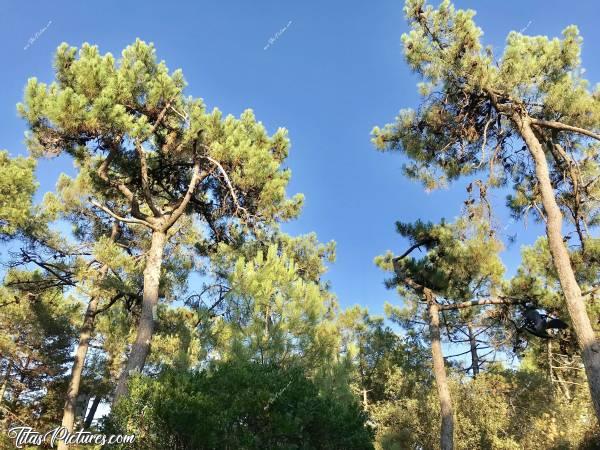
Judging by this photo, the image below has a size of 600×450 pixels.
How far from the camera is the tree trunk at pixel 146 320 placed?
7020mm

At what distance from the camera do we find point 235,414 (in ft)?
15.4

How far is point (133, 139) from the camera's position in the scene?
8.05 meters

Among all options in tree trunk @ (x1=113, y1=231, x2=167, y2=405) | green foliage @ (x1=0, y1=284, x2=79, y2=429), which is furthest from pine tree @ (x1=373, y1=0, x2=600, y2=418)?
green foliage @ (x1=0, y1=284, x2=79, y2=429)

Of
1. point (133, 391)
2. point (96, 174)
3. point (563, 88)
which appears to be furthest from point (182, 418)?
point (563, 88)

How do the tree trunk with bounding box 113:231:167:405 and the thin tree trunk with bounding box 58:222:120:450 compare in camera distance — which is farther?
the thin tree trunk with bounding box 58:222:120:450

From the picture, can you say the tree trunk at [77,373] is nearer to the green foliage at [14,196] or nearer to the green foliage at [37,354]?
the green foliage at [14,196]

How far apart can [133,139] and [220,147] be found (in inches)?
64.6

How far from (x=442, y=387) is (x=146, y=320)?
251 inches

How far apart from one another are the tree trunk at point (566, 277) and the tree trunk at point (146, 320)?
6325 millimetres

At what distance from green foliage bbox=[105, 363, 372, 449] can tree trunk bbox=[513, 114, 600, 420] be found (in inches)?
117

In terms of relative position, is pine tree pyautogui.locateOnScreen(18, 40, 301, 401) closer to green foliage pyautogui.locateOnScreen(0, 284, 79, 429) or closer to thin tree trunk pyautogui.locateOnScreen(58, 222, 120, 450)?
thin tree trunk pyautogui.locateOnScreen(58, 222, 120, 450)

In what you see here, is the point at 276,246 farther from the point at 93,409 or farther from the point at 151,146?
the point at 93,409

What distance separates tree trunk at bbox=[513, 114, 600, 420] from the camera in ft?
17.4

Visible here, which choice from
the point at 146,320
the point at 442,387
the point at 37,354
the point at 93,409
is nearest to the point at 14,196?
the point at 146,320
